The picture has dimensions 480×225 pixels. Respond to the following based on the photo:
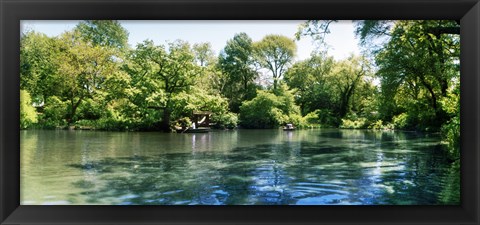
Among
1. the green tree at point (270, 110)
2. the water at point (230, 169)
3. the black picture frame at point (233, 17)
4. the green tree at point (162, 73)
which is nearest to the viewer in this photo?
the black picture frame at point (233, 17)

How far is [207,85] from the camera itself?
8.79m

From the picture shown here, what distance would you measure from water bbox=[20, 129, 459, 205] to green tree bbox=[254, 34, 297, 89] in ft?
4.70

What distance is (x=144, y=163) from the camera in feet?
18.5

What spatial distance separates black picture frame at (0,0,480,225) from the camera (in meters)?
1.85

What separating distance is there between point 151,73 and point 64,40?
1.95m

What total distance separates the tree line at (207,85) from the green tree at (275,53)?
2cm

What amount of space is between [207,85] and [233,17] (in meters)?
6.91

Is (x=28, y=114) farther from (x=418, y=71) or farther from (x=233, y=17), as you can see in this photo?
(x=233, y=17)

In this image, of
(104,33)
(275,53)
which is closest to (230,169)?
(275,53)

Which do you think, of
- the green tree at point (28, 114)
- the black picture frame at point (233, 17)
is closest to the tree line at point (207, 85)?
the green tree at point (28, 114)

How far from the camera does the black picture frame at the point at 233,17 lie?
6.07 ft

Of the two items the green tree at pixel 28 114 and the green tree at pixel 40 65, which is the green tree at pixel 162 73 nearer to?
the green tree at pixel 40 65

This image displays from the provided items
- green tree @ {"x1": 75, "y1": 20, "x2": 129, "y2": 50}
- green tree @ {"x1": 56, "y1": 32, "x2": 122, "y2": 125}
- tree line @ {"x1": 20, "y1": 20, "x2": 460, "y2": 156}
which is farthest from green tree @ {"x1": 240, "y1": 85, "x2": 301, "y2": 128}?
green tree @ {"x1": 75, "y1": 20, "x2": 129, "y2": 50}

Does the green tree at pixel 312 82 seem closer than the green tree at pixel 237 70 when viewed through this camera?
No
